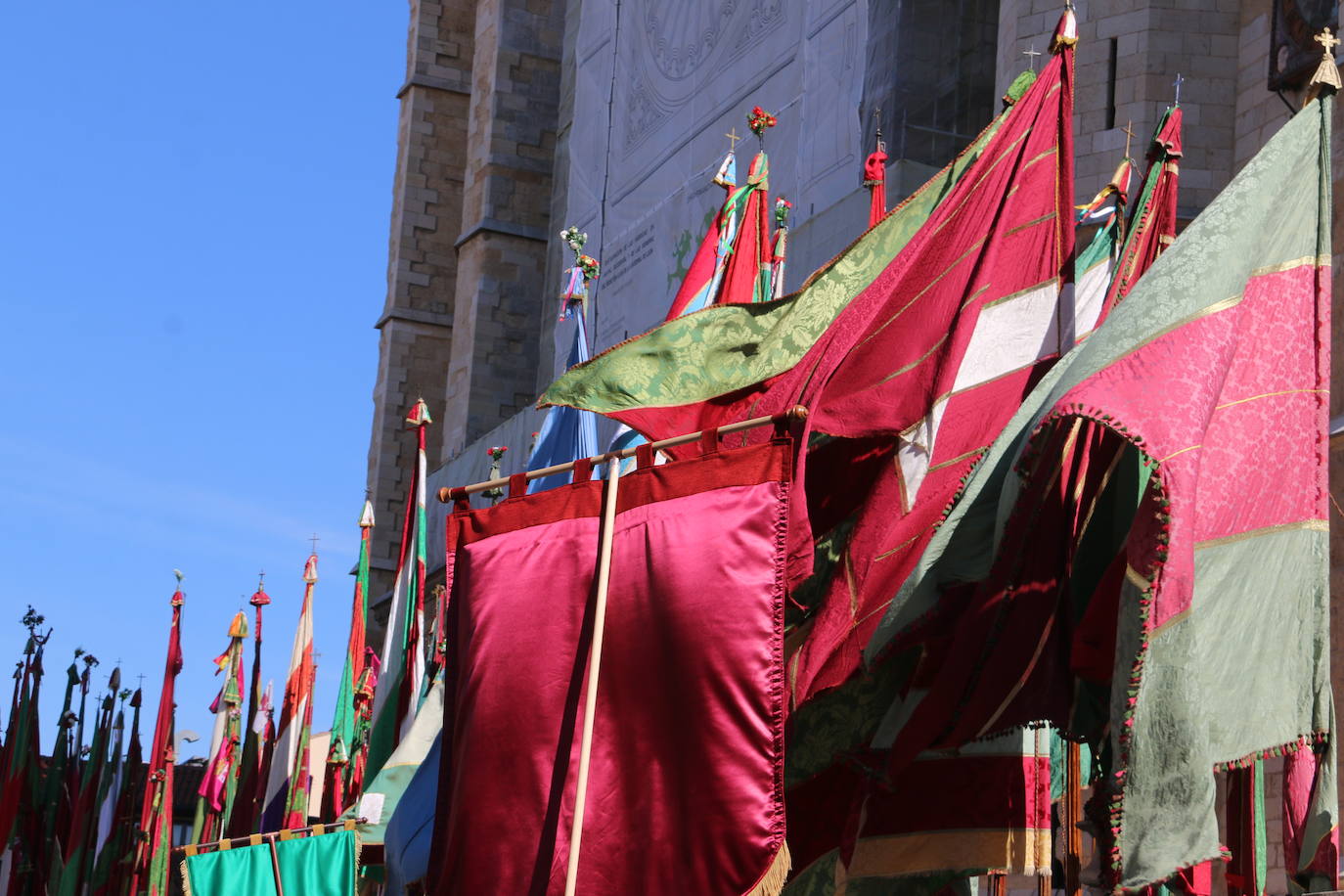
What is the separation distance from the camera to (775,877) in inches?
231

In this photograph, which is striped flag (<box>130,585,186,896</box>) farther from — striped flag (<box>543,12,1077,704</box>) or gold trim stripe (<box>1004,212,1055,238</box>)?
gold trim stripe (<box>1004,212,1055,238</box>)

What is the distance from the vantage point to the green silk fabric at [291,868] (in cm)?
1037

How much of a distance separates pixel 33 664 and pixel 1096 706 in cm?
1761

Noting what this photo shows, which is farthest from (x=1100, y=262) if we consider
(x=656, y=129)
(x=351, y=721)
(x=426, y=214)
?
(x=426, y=214)

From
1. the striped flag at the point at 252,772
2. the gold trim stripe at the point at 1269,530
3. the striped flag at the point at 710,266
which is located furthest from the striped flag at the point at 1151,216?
the striped flag at the point at 252,772

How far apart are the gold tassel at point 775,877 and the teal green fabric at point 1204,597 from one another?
62 centimetres

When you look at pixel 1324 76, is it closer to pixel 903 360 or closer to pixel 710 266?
pixel 903 360

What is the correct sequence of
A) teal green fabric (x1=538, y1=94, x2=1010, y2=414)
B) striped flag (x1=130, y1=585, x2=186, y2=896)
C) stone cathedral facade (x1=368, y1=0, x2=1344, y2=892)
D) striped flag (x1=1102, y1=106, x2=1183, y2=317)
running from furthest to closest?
striped flag (x1=130, y1=585, x2=186, y2=896) → stone cathedral facade (x1=368, y1=0, x2=1344, y2=892) → striped flag (x1=1102, y1=106, x2=1183, y2=317) → teal green fabric (x1=538, y1=94, x2=1010, y2=414)

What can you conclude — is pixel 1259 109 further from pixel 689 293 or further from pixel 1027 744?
pixel 1027 744

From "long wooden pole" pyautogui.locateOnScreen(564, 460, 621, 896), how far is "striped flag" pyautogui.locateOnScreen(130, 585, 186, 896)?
36.7ft

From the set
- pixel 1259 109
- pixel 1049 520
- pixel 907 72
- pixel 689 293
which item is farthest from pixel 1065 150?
pixel 907 72

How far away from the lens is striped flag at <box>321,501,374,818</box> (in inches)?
548

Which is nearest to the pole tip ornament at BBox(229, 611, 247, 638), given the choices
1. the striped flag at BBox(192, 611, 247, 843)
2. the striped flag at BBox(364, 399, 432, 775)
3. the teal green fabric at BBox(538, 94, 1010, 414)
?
the striped flag at BBox(192, 611, 247, 843)

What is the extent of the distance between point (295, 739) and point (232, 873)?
15.7ft
